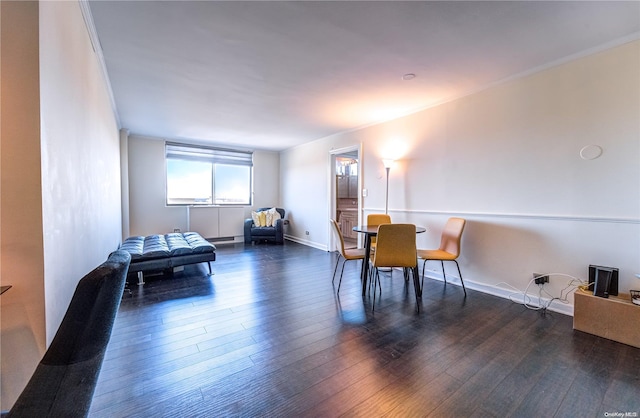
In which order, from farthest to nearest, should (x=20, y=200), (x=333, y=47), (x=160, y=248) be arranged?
(x=160, y=248) → (x=333, y=47) → (x=20, y=200)

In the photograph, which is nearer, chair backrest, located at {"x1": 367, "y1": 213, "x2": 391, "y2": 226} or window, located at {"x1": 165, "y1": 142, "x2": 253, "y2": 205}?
chair backrest, located at {"x1": 367, "y1": 213, "x2": 391, "y2": 226}

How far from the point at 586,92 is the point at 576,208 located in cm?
105

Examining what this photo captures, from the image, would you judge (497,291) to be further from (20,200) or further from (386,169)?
(20,200)

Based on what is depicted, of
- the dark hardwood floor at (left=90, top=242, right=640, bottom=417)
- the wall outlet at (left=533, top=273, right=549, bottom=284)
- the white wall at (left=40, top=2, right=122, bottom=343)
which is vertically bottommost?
the dark hardwood floor at (left=90, top=242, right=640, bottom=417)

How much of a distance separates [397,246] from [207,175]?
5.28m

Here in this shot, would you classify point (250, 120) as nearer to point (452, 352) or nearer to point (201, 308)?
point (201, 308)

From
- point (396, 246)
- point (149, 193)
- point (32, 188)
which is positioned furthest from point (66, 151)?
point (149, 193)

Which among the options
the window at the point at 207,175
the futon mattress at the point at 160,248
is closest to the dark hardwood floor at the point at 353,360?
the futon mattress at the point at 160,248

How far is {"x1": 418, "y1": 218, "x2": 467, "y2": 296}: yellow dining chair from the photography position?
2.97 m

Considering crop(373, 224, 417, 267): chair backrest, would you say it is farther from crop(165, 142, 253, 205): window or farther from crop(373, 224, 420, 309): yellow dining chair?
crop(165, 142, 253, 205): window

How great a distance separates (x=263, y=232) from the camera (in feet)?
20.4

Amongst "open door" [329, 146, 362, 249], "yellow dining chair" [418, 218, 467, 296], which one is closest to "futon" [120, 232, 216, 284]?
"yellow dining chair" [418, 218, 467, 296]

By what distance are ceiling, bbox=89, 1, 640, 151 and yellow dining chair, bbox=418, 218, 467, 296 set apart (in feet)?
5.19

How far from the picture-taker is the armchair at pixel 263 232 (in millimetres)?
6219
